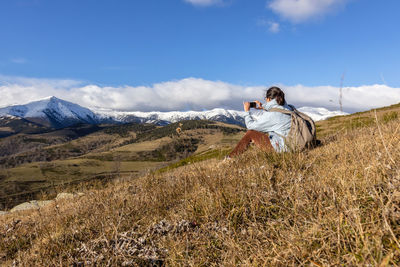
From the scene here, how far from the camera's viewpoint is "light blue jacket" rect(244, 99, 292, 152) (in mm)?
6305

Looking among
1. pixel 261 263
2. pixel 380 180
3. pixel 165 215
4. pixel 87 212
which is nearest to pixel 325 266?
pixel 261 263

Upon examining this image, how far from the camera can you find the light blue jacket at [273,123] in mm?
6305

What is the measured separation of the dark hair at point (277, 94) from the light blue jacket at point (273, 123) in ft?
0.47

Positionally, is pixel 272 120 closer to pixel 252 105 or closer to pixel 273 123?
pixel 273 123

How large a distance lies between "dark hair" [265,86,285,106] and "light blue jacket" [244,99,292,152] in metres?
0.14

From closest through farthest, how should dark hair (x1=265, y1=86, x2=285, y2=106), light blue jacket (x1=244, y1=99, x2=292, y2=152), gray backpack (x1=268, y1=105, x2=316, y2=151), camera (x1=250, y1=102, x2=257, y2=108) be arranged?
gray backpack (x1=268, y1=105, x2=316, y2=151) → light blue jacket (x1=244, y1=99, x2=292, y2=152) → dark hair (x1=265, y1=86, x2=285, y2=106) → camera (x1=250, y1=102, x2=257, y2=108)

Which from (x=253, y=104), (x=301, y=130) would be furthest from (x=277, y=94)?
(x=301, y=130)

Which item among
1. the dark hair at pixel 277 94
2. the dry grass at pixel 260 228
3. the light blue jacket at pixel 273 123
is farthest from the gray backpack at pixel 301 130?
the dry grass at pixel 260 228

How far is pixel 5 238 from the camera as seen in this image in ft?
13.9

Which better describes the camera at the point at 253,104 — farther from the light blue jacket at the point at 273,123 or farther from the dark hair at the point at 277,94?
the dark hair at the point at 277,94

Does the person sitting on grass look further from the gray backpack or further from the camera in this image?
the gray backpack

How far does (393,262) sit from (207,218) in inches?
76.9

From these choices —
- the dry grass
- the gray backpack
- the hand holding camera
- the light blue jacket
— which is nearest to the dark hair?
the light blue jacket

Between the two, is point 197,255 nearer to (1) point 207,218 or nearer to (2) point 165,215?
(1) point 207,218
